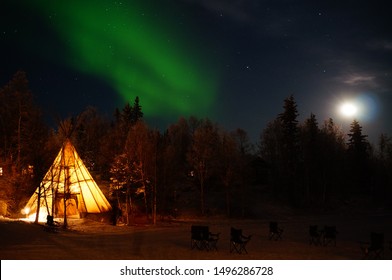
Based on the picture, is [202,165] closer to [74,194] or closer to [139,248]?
[74,194]

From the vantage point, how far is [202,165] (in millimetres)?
44531

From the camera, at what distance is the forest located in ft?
118

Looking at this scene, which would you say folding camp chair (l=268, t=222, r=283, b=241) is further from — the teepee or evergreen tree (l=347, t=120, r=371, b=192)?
evergreen tree (l=347, t=120, r=371, b=192)

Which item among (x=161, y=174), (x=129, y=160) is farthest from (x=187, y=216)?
(x=129, y=160)

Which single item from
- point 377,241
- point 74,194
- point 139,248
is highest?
point 74,194

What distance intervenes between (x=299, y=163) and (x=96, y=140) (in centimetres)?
3497

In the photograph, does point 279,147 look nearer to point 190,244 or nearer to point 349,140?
point 349,140

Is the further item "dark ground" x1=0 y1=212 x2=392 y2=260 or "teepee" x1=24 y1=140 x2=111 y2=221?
"teepee" x1=24 y1=140 x2=111 y2=221

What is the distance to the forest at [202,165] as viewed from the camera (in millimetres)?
35831

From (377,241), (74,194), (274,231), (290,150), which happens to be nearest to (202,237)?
(274,231)

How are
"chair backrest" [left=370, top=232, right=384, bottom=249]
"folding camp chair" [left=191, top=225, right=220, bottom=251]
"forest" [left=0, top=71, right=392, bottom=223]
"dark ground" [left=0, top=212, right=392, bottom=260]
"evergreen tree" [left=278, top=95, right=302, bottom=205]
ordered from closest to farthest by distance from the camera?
"dark ground" [left=0, top=212, right=392, bottom=260], "chair backrest" [left=370, top=232, right=384, bottom=249], "folding camp chair" [left=191, top=225, right=220, bottom=251], "forest" [left=0, top=71, right=392, bottom=223], "evergreen tree" [left=278, top=95, right=302, bottom=205]

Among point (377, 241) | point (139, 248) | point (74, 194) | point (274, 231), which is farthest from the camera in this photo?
point (74, 194)

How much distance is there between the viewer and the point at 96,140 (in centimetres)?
6644

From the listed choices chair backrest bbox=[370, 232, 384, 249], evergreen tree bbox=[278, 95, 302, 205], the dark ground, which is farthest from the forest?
chair backrest bbox=[370, 232, 384, 249]
